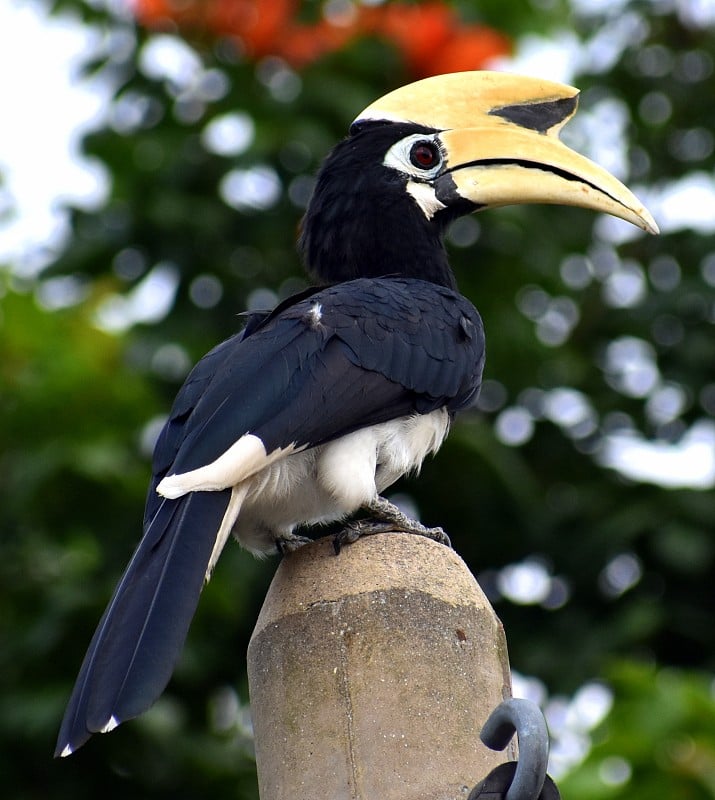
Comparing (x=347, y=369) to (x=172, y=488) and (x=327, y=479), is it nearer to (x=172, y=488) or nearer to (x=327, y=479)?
(x=327, y=479)

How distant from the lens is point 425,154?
16.2 ft

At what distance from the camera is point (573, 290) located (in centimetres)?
720

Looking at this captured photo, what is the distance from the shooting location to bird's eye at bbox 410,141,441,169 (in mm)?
4938

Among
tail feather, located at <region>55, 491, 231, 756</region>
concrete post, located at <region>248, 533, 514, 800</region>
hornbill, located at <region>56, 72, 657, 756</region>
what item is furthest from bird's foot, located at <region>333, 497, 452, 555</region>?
tail feather, located at <region>55, 491, 231, 756</region>

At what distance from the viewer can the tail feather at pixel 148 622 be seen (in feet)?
9.91

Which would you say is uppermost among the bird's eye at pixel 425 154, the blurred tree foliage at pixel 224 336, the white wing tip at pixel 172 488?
the bird's eye at pixel 425 154

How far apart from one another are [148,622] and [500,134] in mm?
2255

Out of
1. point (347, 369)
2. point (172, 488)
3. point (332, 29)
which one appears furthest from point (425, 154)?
point (332, 29)

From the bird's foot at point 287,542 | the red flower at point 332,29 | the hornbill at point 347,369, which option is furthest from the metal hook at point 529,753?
the red flower at point 332,29

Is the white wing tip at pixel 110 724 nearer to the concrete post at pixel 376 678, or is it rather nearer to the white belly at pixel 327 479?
the concrete post at pixel 376 678

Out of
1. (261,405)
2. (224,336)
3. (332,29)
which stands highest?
(332,29)

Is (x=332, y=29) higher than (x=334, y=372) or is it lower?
higher

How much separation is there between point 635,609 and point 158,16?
130 inches

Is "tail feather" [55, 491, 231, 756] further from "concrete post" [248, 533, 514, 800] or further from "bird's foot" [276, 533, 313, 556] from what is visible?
"bird's foot" [276, 533, 313, 556]
